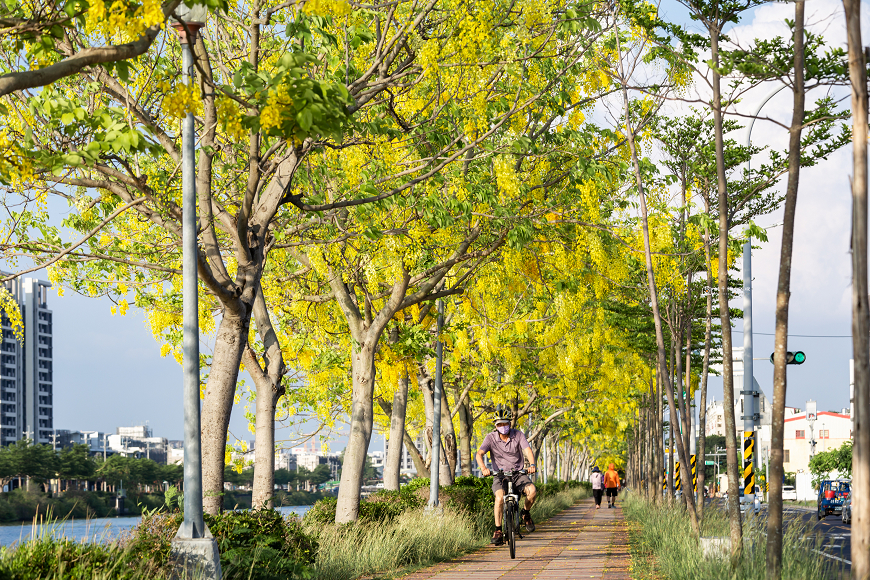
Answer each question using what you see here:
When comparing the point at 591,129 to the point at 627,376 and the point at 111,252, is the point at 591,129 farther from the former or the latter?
the point at 627,376

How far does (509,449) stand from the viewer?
39.2ft

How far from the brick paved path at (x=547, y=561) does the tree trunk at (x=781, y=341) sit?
3.24 m

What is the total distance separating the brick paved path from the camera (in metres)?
10.2

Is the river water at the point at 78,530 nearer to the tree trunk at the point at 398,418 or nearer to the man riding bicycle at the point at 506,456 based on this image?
the man riding bicycle at the point at 506,456

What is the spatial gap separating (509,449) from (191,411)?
557 cm

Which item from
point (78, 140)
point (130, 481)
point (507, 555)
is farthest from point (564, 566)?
point (130, 481)

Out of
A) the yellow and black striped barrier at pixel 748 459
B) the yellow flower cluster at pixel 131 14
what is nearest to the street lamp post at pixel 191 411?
the yellow flower cluster at pixel 131 14

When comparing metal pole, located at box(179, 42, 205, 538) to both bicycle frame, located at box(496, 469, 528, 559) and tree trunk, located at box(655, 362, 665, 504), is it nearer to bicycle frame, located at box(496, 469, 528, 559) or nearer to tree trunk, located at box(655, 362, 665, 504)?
bicycle frame, located at box(496, 469, 528, 559)

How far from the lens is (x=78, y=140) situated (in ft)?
29.6

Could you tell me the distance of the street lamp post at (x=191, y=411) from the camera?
22.6 ft

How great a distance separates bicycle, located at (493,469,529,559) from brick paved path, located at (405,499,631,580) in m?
0.35

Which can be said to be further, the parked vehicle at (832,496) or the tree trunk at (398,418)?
the parked vehicle at (832,496)

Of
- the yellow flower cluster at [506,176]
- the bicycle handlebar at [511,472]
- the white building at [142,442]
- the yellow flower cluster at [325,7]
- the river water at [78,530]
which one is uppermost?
the yellow flower cluster at [325,7]

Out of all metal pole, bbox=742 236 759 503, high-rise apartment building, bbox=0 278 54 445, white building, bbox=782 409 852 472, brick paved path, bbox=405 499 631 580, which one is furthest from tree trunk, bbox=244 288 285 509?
high-rise apartment building, bbox=0 278 54 445
